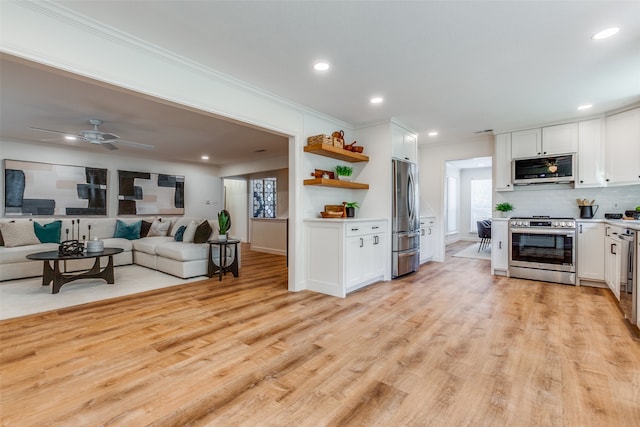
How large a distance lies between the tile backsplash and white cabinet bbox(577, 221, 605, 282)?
0.63 metres

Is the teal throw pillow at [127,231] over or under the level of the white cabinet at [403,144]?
under

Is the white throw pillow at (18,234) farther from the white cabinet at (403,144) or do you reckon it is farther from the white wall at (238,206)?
the white cabinet at (403,144)

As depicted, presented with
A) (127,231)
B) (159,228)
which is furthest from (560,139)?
(127,231)

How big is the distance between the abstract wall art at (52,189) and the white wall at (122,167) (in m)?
0.12

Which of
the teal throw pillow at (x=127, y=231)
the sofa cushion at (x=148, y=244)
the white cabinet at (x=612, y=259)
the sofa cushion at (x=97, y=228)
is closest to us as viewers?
the white cabinet at (x=612, y=259)

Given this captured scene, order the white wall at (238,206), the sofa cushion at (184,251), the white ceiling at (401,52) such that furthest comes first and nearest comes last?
the white wall at (238,206)
the sofa cushion at (184,251)
the white ceiling at (401,52)

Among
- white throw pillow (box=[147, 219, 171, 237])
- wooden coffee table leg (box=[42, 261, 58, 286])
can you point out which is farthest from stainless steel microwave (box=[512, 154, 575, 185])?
wooden coffee table leg (box=[42, 261, 58, 286])

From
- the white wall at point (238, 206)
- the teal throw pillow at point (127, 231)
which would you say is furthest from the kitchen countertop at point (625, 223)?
the white wall at point (238, 206)

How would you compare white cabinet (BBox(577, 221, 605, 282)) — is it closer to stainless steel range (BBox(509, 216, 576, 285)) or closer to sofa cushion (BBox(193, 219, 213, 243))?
stainless steel range (BBox(509, 216, 576, 285))

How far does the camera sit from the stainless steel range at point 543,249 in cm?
430

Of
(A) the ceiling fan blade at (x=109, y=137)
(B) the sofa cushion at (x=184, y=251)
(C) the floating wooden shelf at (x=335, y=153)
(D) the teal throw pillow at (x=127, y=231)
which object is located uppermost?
(A) the ceiling fan blade at (x=109, y=137)

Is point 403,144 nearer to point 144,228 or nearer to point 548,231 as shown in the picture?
point 548,231

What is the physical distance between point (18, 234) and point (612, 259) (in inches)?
352

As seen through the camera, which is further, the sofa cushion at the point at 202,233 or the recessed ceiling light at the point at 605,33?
the sofa cushion at the point at 202,233
